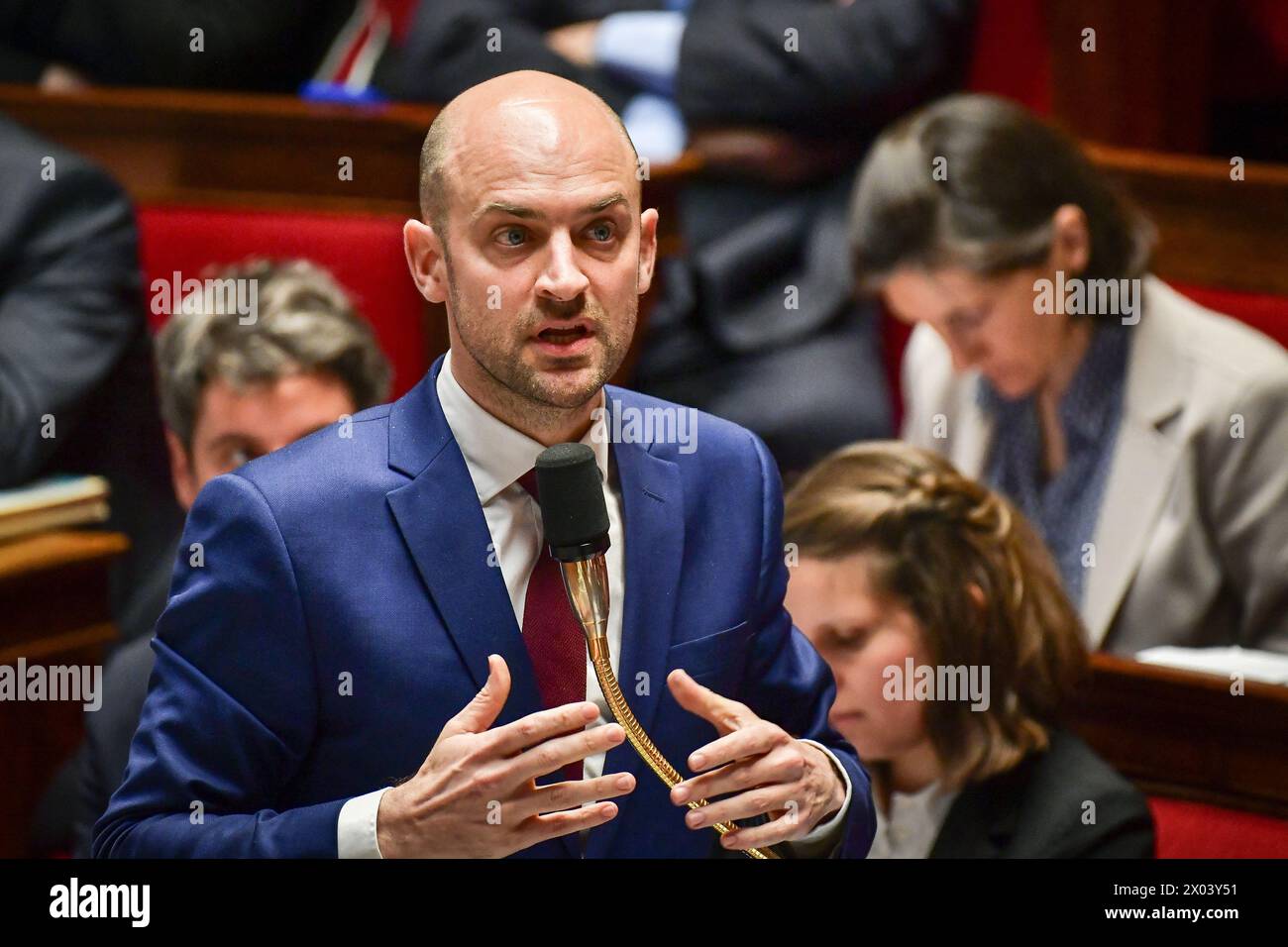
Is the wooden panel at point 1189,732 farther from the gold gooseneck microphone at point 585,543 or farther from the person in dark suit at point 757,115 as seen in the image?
the gold gooseneck microphone at point 585,543

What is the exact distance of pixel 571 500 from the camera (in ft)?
3.85

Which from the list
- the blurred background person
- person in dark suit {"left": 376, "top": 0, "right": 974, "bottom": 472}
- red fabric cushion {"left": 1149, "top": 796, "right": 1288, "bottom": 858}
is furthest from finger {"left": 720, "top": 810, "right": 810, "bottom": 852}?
person in dark suit {"left": 376, "top": 0, "right": 974, "bottom": 472}

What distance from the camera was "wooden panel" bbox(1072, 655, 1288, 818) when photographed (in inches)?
67.6

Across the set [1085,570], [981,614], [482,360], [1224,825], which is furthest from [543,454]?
[1085,570]

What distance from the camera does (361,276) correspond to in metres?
2.22

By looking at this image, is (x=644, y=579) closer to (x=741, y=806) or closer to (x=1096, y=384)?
(x=741, y=806)

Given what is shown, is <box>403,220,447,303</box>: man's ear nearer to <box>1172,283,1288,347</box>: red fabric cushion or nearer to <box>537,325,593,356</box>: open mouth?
<box>537,325,593,356</box>: open mouth

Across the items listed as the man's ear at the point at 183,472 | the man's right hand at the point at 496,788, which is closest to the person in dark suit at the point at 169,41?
the man's ear at the point at 183,472

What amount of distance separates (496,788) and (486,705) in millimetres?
54

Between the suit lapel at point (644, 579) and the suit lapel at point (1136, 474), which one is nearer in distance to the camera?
the suit lapel at point (644, 579)

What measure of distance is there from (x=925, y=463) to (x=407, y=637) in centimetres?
77

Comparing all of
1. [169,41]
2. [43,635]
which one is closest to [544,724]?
[43,635]

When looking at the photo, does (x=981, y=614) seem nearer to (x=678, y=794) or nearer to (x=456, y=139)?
(x=678, y=794)

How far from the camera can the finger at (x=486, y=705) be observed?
1.15 meters
